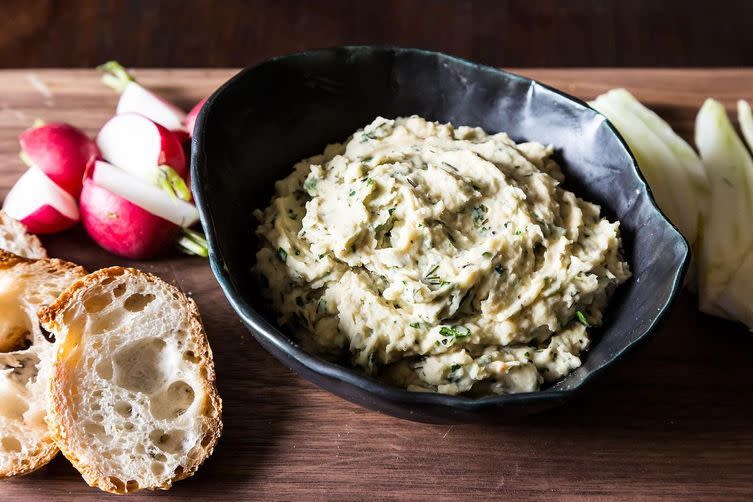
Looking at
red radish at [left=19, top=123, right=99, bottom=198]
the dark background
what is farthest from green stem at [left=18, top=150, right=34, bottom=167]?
the dark background

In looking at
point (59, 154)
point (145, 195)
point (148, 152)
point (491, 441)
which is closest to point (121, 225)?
point (145, 195)

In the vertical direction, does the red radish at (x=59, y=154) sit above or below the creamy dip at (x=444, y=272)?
below

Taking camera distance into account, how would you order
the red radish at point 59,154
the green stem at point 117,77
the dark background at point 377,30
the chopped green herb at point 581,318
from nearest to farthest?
the chopped green herb at point 581,318, the red radish at point 59,154, the green stem at point 117,77, the dark background at point 377,30

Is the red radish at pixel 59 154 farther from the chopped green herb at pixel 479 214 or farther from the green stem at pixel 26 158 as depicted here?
the chopped green herb at pixel 479 214

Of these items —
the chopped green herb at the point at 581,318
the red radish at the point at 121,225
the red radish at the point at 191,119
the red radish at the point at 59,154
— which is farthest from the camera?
the red radish at the point at 191,119

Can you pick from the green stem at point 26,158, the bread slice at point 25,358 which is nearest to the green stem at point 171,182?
the bread slice at point 25,358

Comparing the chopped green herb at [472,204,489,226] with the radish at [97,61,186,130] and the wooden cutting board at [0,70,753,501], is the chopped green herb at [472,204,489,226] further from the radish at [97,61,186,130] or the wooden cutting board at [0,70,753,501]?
the radish at [97,61,186,130]

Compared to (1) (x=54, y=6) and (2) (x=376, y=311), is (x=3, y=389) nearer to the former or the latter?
(2) (x=376, y=311)
